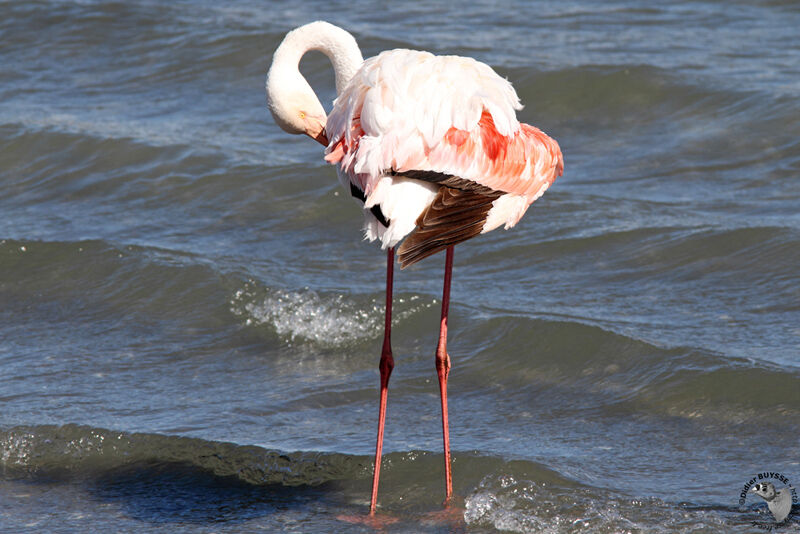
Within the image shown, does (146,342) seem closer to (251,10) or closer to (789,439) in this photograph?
(789,439)

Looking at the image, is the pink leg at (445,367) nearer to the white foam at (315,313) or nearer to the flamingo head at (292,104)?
the flamingo head at (292,104)

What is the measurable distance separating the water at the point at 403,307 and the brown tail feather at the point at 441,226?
50.9 inches

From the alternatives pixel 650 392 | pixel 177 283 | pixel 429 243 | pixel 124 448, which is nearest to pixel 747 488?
pixel 650 392

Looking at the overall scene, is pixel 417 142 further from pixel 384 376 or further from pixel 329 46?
pixel 384 376

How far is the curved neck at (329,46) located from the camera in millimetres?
5430

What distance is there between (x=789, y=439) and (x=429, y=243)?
2382 millimetres

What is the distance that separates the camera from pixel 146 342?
750 centimetres

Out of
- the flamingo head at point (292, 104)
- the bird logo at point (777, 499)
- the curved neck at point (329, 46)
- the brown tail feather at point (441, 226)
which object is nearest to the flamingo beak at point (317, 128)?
the flamingo head at point (292, 104)

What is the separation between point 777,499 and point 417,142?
2.25 metres

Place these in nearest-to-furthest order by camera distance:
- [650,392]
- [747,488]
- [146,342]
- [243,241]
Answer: [747,488] < [650,392] < [146,342] < [243,241]

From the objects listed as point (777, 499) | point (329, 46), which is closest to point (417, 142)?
point (329, 46)

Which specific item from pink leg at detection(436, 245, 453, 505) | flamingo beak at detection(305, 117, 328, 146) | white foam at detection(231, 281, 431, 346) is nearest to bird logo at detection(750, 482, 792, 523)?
pink leg at detection(436, 245, 453, 505)

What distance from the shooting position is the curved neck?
5.43 m

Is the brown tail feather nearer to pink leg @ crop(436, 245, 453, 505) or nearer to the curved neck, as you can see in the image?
pink leg @ crop(436, 245, 453, 505)
